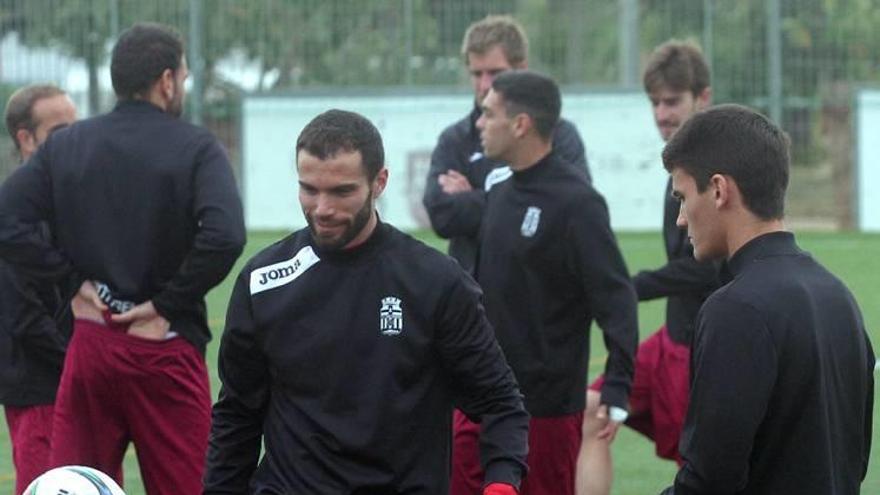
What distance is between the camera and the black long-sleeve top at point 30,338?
23.3 feet

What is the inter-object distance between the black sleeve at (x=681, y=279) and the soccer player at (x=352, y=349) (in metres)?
2.65

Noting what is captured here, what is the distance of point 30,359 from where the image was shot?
7184 mm

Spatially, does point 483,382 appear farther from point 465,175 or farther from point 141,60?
point 465,175

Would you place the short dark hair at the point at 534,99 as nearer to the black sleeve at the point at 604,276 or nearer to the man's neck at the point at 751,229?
the black sleeve at the point at 604,276

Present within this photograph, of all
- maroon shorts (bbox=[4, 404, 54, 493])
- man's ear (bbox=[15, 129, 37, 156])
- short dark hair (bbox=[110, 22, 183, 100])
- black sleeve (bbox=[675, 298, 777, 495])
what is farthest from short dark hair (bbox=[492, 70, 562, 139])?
black sleeve (bbox=[675, 298, 777, 495])

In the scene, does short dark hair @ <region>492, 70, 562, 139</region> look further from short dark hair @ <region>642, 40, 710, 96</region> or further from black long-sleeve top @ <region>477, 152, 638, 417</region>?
short dark hair @ <region>642, 40, 710, 96</region>

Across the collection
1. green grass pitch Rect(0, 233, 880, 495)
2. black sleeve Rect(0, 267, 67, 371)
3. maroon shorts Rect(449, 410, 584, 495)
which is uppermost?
black sleeve Rect(0, 267, 67, 371)

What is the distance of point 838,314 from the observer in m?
4.29

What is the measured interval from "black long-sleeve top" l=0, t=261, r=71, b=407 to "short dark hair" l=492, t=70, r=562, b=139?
1865 mm

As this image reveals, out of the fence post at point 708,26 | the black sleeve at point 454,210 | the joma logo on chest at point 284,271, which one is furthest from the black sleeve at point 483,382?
the fence post at point 708,26

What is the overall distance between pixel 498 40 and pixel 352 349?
161 inches

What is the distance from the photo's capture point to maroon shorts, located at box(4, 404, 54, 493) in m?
7.14

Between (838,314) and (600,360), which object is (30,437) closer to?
(838,314)

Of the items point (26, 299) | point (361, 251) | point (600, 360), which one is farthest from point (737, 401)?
point (600, 360)
